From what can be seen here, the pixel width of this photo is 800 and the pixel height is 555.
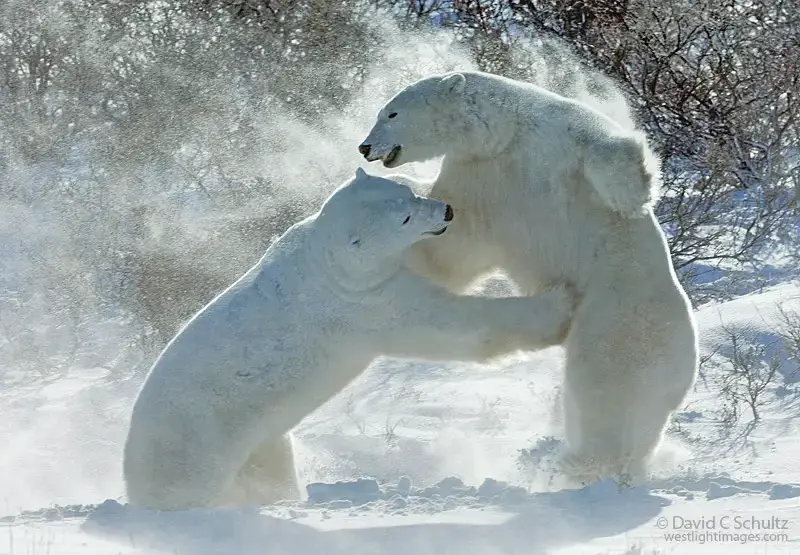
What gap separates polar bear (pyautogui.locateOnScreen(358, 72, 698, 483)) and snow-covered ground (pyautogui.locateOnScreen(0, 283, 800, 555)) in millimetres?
247

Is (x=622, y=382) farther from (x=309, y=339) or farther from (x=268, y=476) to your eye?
(x=268, y=476)

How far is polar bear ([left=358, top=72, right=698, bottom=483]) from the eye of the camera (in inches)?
175

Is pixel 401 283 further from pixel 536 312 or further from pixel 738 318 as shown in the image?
pixel 738 318

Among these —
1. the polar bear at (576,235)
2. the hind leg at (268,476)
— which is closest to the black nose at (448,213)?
the polar bear at (576,235)

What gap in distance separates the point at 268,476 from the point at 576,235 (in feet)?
4.78

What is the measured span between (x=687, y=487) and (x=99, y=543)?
192cm

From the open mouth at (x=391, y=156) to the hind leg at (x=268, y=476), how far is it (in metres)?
1.12

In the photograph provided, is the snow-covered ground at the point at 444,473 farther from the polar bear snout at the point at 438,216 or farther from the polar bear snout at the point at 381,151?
the polar bear snout at the point at 381,151

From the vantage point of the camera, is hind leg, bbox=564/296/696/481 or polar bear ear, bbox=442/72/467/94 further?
polar bear ear, bbox=442/72/467/94

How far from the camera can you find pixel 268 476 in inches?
181

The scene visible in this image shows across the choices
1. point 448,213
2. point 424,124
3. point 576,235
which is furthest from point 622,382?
point 424,124

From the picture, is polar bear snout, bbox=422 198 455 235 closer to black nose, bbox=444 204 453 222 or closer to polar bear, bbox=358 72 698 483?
black nose, bbox=444 204 453 222

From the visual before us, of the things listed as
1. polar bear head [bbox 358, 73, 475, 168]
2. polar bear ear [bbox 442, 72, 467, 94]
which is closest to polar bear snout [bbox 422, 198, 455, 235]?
polar bear head [bbox 358, 73, 475, 168]

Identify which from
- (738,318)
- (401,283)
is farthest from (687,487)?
(738,318)
